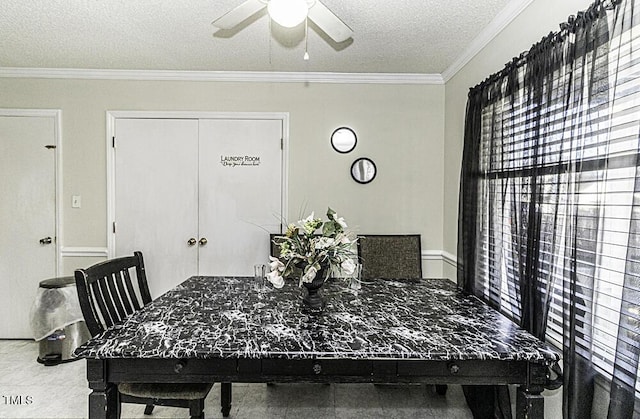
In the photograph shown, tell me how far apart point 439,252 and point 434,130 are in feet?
3.66

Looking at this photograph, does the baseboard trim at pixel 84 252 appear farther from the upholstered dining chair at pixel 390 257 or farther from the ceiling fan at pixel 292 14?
the ceiling fan at pixel 292 14

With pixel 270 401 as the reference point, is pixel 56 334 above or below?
above

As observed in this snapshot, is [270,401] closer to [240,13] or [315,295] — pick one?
[315,295]

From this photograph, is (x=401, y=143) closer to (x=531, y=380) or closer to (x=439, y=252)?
(x=439, y=252)

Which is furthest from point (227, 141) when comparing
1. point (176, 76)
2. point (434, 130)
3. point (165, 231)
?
point (434, 130)

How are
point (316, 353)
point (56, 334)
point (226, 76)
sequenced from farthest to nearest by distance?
point (226, 76)
point (56, 334)
point (316, 353)

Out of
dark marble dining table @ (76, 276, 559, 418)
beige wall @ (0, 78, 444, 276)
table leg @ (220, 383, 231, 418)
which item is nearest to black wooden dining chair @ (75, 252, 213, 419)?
dark marble dining table @ (76, 276, 559, 418)

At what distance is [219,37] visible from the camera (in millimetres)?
2928

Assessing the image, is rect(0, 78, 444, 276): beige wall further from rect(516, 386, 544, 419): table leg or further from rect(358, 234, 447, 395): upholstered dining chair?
rect(516, 386, 544, 419): table leg

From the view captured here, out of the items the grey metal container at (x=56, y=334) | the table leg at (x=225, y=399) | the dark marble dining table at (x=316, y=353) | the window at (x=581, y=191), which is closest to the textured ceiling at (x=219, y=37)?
the window at (x=581, y=191)

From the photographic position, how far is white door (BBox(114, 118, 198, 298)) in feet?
12.5

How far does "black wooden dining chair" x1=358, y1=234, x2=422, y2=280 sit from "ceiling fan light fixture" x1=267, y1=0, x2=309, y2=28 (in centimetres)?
190

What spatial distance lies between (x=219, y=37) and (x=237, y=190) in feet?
4.45

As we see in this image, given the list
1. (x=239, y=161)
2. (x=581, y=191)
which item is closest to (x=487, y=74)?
(x=581, y=191)
